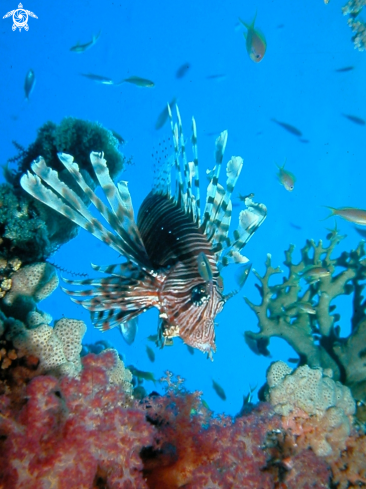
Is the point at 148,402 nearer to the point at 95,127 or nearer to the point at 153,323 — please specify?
the point at 95,127

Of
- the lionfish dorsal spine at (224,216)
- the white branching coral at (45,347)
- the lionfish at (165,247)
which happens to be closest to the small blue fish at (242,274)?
the lionfish at (165,247)

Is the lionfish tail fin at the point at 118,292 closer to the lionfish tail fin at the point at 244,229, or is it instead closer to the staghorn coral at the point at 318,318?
the lionfish tail fin at the point at 244,229

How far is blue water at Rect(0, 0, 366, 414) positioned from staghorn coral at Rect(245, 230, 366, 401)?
12302mm

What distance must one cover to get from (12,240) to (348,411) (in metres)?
3.96

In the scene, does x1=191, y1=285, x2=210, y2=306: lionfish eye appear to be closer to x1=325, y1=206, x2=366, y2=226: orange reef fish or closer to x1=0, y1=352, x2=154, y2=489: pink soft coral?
x1=0, y1=352, x2=154, y2=489: pink soft coral

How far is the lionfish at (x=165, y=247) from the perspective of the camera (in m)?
2.44

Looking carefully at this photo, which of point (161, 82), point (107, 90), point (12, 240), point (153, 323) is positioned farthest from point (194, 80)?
point (12, 240)

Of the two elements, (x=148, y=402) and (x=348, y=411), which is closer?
(x=148, y=402)

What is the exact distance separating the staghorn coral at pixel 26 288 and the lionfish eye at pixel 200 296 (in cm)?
161

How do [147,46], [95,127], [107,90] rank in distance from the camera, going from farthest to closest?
[107,90] < [147,46] < [95,127]

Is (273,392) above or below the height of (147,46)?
below

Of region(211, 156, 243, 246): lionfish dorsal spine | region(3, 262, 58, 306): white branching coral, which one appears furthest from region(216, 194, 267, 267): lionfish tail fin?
region(3, 262, 58, 306): white branching coral

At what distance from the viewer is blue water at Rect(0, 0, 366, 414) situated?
73.0 ft

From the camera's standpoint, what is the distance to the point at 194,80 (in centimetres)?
2831
